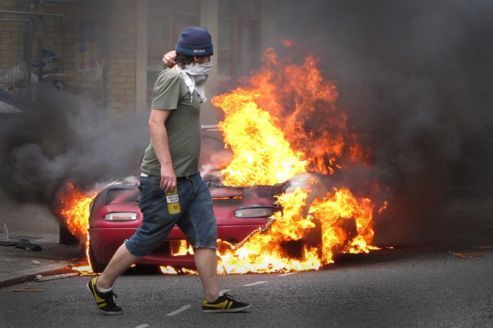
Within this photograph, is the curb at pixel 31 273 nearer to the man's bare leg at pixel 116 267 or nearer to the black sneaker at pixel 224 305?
the man's bare leg at pixel 116 267

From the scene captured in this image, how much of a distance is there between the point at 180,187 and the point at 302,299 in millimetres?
1217

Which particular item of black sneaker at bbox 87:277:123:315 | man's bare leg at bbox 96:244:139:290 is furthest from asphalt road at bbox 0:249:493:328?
man's bare leg at bbox 96:244:139:290

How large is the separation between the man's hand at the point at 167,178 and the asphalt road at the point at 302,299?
32.2 inches

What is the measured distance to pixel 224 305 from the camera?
259 inches

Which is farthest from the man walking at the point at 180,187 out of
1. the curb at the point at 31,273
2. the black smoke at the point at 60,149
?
the black smoke at the point at 60,149

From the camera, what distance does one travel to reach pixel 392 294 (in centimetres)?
721

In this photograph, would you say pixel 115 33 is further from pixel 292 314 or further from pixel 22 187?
pixel 292 314

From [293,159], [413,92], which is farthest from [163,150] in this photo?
[413,92]

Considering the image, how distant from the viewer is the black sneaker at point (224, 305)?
21.6ft

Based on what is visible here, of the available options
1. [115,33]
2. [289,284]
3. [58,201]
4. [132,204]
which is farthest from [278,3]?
[289,284]

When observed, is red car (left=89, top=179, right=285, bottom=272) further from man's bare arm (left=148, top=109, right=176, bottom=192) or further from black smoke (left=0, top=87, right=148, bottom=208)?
man's bare arm (left=148, top=109, right=176, bottom=192)

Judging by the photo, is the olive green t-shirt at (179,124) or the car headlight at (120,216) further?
the car headlight at (120,216)

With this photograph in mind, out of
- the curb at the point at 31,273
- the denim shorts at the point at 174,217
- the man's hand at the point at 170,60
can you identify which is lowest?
the curb at the point at 31,273

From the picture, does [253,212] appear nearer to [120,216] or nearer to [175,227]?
Answer: [175,227]
